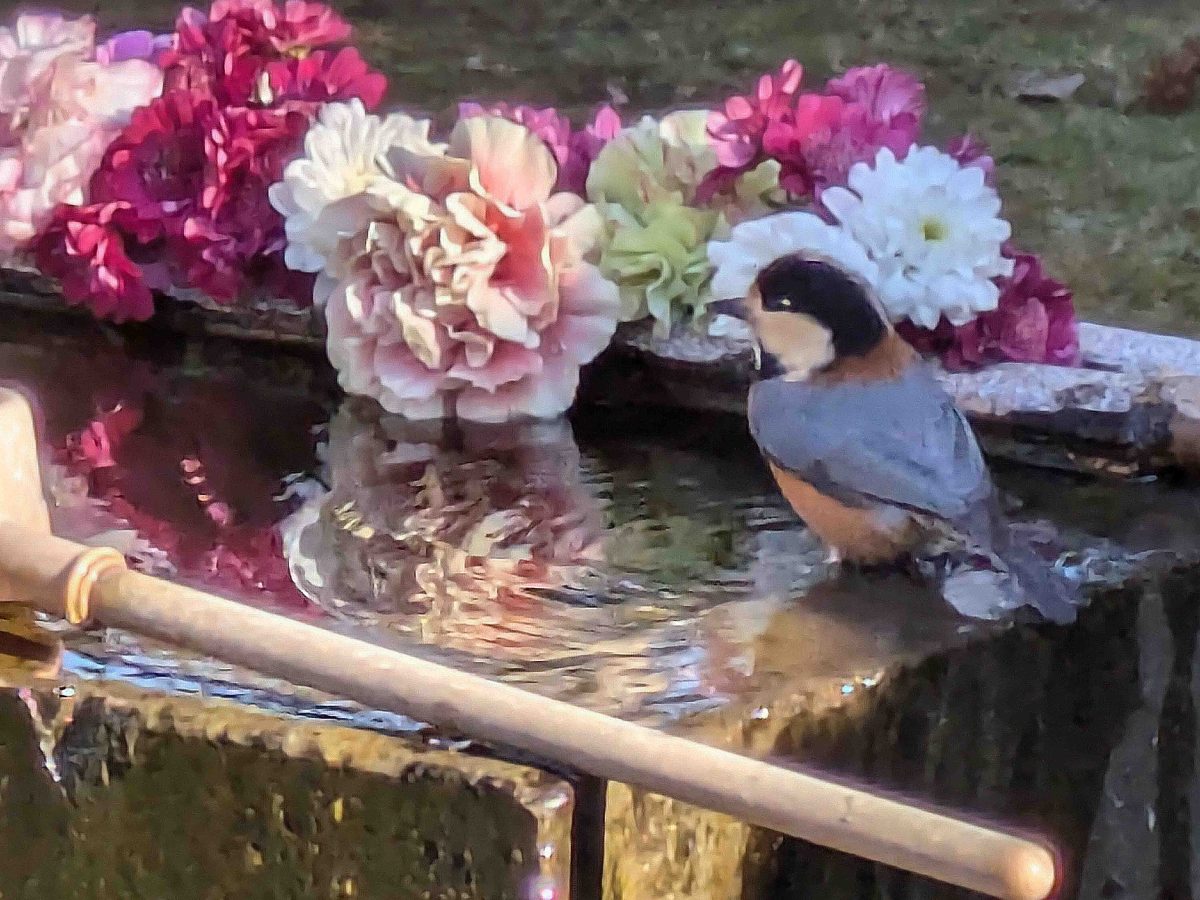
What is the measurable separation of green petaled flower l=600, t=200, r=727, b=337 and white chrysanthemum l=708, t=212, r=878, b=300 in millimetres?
51

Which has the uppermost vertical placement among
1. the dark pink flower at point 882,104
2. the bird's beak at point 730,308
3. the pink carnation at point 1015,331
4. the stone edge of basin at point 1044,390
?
the dark pink flower at point 882,104

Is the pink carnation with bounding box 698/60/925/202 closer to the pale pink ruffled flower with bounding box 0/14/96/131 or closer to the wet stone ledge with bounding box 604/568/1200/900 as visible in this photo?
the wet stone ledge with bounding box 604/568/1200/900

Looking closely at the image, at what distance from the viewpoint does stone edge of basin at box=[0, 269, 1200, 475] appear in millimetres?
589

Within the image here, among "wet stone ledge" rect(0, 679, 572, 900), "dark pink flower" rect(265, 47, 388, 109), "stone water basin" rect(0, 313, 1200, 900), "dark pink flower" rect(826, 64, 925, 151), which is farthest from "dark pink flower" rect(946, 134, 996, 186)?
"wet stone ledge" rect(0, 679, 572, 900)

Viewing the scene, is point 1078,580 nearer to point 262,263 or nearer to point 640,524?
point 640,524

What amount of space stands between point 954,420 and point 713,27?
42cm

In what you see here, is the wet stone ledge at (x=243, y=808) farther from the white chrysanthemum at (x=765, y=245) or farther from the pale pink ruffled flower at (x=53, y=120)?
the pale pink ruffled flower at (x=53, y=120)

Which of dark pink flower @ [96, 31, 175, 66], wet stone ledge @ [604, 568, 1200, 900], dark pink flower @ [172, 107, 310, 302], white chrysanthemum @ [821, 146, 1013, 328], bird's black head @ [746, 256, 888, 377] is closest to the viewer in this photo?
wet stone ledge @ [604, 568, 1200, 900]

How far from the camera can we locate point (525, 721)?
1.05 ft

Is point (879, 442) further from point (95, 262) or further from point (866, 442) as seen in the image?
point (95, 262)

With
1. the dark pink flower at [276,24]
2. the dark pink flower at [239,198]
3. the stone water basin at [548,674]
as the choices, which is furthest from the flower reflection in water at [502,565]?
the dark pink flower at [276,24]

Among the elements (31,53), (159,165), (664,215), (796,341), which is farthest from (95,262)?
(796,341)

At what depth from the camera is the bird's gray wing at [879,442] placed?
1.56ft

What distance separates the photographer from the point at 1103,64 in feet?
2.56
